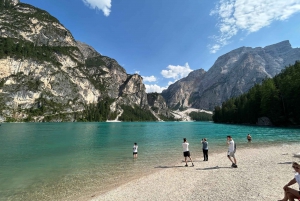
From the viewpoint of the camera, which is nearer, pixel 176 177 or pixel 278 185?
pixel 278 185

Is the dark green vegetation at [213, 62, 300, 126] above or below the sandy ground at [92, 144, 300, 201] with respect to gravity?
above

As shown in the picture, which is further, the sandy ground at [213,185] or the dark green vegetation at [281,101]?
the dark green vegetation at [281,101]

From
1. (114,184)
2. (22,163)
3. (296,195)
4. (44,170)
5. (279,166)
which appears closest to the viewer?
(296,195)

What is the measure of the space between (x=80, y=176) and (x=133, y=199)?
9000 mm

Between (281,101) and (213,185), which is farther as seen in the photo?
(281,101)

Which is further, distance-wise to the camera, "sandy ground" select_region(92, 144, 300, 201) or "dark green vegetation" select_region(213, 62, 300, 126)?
"dark green vegetation" select_region(213, 62, 300, 126)

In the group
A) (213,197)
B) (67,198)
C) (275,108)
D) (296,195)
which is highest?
(275,108)

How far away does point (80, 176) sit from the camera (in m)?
18.8

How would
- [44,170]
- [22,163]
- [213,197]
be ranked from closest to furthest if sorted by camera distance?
[213,197], [44,170], [22,163]

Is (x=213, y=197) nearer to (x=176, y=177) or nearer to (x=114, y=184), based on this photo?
(x=176, y=177)

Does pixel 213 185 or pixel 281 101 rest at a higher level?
pixel 281 101

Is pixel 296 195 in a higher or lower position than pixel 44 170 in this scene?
higher

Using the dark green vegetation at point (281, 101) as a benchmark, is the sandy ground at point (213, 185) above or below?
below

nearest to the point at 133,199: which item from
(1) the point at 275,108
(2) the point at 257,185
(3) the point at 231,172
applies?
(2) the point at 257,185
